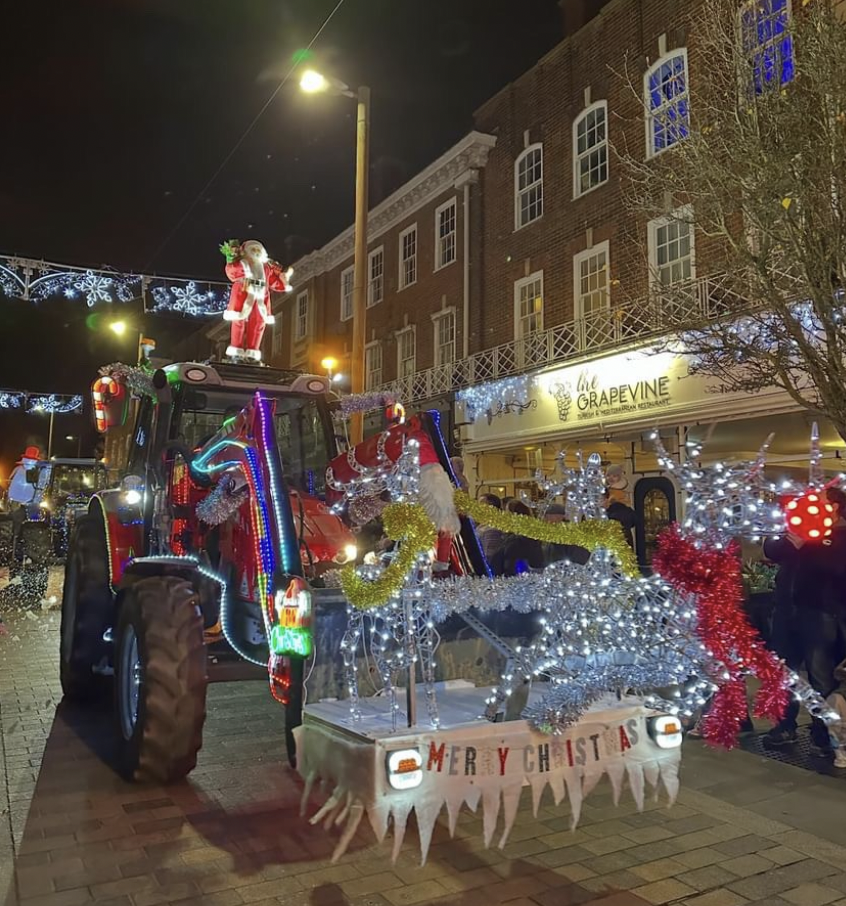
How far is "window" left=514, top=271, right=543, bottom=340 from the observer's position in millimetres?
17625

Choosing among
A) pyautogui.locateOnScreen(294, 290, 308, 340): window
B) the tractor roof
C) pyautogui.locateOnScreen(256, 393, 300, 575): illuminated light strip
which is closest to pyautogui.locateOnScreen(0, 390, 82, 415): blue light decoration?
pyautogui.locateOnScreen(294, 290, 308, 340): window

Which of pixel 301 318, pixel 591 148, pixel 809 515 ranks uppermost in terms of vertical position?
pixel 591 148

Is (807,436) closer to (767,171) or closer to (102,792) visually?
(767,171)

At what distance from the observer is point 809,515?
10.6 feet

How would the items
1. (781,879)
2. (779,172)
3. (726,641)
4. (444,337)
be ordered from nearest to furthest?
(726,641) → (781,879) → (779,172) → (444,337)

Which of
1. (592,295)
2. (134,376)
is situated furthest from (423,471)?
(592,295)

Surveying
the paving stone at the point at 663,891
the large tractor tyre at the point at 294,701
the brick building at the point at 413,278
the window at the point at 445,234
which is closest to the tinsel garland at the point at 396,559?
the large tractor tyre at the point at 294,701

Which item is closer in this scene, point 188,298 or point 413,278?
point 188,298

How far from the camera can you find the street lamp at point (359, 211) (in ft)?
32.9

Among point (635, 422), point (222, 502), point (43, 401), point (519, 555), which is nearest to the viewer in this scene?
point (222, 502)

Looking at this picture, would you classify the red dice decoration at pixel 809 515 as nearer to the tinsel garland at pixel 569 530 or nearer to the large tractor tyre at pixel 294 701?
the tinsel garland at pixel 569 530

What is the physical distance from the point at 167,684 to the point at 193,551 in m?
1.74

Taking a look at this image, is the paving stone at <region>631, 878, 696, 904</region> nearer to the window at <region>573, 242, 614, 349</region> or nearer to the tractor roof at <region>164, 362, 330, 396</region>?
the tractor roof at <region>164, 362, 330, 396</region>

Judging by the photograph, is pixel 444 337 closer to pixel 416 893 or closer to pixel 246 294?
pixel 246 294
